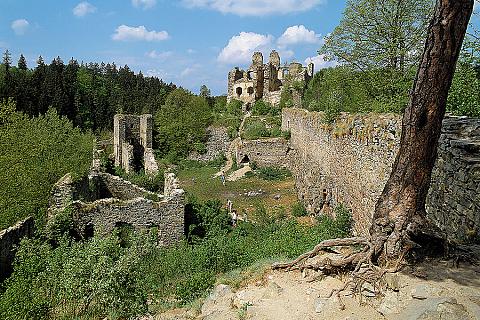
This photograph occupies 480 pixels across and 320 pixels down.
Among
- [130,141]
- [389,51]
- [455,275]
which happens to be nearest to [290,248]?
[455,275]

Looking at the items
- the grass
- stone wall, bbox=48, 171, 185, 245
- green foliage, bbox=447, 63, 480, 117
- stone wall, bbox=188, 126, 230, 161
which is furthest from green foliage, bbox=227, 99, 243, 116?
green foliage, bbox=447, 63, 480, 117

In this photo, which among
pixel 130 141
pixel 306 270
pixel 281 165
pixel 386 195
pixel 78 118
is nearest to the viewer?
pixel 386 195

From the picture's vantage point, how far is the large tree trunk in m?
4.35

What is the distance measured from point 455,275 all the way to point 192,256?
5.96 metres

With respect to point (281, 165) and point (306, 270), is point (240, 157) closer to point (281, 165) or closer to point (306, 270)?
point (281, 165)

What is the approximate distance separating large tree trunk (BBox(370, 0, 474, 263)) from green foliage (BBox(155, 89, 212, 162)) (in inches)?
1005

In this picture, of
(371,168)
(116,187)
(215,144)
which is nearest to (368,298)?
(371,168)

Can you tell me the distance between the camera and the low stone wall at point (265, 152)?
26547mm

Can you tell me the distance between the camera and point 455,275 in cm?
457

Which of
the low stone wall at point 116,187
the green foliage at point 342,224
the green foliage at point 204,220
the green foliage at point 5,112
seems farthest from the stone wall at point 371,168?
the green foliage at point 5,112

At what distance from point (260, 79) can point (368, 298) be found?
127 ft

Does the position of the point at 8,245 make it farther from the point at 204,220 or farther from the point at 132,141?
the point at 132,141

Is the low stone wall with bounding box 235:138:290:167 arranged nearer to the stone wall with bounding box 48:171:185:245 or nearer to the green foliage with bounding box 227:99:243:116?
the green foliage with bounding box 227:99:243:116

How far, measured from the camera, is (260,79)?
42.2 metres
